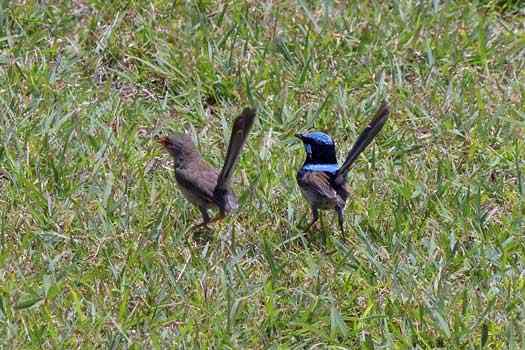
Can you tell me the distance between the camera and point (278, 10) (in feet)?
31.9

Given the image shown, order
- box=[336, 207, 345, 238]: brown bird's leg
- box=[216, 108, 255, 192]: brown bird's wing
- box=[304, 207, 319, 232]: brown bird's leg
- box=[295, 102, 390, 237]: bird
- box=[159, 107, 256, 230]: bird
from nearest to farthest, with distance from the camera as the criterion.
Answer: box=[216, 108, 255, 192]: brown bird's wing, box=[295, 102, 390, 237]: bird, box=[159, 107, 256, 230]: bird, box=[336, 207, 345, 238]: brown bird's leg, box=[304, 207, 319, 232]: brown bird's leg

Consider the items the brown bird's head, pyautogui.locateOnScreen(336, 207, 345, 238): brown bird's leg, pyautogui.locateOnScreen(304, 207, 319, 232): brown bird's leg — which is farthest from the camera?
the brown bird's head

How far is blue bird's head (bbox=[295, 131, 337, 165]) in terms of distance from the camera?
803 centimetres

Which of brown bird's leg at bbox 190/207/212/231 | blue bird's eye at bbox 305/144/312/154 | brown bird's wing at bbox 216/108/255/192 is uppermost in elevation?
brown bird's wing at bbox 216/108/255/192

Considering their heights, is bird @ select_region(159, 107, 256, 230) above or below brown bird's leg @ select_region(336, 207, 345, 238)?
below

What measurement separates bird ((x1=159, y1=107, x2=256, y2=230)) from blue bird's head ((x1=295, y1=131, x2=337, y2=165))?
577 millimetres

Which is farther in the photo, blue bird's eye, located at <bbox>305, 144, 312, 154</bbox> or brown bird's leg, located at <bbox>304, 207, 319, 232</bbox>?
blue bird's eye, located at <bbox>305, 144, 312, 154</bbox>

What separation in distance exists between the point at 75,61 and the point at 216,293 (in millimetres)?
2840

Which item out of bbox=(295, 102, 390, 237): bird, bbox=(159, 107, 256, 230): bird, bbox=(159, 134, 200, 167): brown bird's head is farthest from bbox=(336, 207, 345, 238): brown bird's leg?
bbox=(159, 134, 200, 167): brown bird's head

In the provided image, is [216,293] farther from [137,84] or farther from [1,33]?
[1,33]

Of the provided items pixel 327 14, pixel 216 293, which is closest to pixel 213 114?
pixel 327 14

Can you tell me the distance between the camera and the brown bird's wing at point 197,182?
7.68 m

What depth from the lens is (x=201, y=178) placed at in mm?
7734

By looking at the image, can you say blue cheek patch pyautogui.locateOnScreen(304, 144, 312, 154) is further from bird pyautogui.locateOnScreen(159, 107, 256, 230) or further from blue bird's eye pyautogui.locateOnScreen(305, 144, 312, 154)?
bird pyautogui.locateOnScreen(159, 107, 256, 230)
